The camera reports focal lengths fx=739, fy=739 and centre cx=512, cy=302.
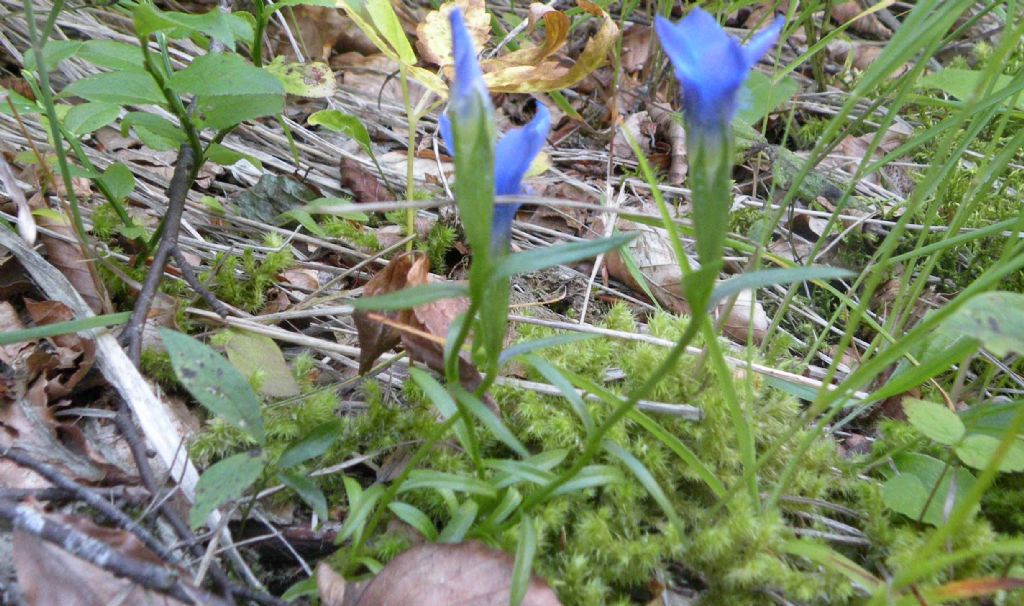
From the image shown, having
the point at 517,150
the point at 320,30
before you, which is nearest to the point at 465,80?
the point at 517,150

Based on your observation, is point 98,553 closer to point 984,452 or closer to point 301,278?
point 301,278

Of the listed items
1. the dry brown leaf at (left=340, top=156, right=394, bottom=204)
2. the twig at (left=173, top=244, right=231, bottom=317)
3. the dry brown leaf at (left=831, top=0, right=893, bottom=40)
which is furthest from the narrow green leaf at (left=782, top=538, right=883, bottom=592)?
the dry brown leaf at (left=831, top=0, right=893, bottom=40)

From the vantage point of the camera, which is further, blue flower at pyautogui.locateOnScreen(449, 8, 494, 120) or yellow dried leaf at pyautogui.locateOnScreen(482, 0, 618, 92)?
yellow dried leaf at pyautogui.locateOnScreen(482, 0, 618, 92)

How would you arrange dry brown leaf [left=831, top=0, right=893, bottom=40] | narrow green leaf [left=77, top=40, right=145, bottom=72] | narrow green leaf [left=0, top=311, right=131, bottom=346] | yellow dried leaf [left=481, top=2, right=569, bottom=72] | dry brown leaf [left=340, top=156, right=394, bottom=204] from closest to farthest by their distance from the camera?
narrow green leaf [left=0, top=311, right=131, bottom=346] → narrow green leaf [left=77, top=40, right=145, bottom=72] → yellow dried leaf [left=481, top=2, right=569, bottom=72] → dry brown leaf [left=340, top=156, right=394, bottom=204] → dry brown leaf [left=831, top=0, right=893, bottom=40]

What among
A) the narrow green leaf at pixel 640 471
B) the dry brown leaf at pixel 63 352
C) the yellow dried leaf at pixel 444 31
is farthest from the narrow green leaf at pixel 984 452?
the dry brown leaf at pixel 63 352

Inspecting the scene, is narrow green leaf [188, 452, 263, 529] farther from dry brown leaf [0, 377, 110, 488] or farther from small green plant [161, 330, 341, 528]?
dry brown leaf [0, 377, 110, 488]

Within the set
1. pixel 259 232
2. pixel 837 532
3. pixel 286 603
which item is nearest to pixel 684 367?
pixel 837 532
